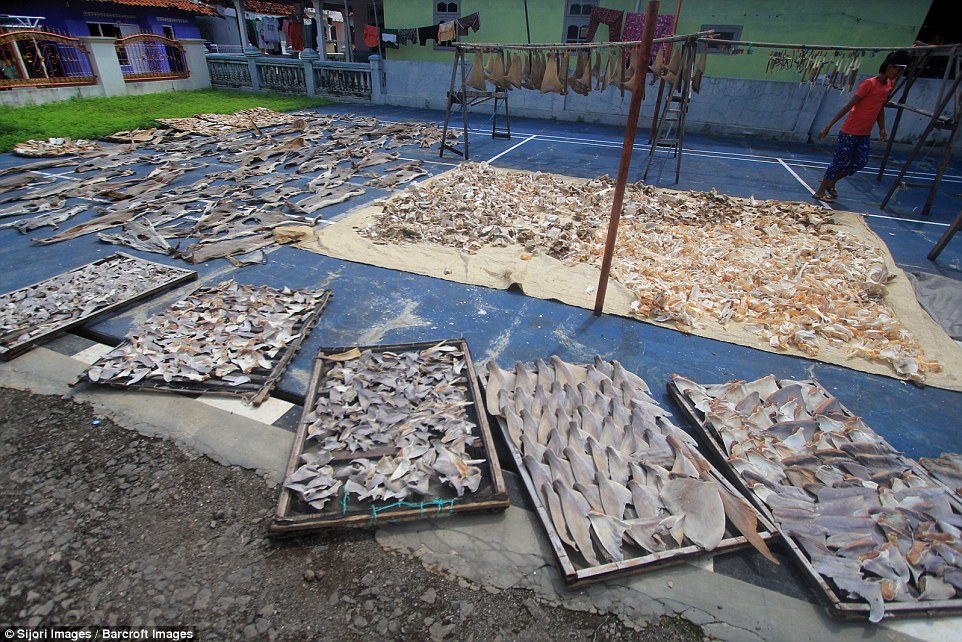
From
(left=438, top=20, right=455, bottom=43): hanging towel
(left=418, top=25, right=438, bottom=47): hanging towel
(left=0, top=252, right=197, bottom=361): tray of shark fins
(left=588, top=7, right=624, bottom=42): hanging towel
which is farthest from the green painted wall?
(left=0, top=252, right=197, bottom=361): tray of shark fins

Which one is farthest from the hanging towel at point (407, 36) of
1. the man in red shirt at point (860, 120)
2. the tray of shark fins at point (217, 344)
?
the tray of shark fins at point (217, 344)

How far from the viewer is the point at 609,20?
550 inches

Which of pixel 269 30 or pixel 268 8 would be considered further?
pixel 268 8

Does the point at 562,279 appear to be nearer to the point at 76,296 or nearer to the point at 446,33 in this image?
the point at 76,296

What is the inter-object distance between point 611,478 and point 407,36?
18.8m

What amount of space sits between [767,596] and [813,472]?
0.88 m

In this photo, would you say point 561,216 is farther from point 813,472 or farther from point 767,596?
point 767,596

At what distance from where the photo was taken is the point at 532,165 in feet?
32.0

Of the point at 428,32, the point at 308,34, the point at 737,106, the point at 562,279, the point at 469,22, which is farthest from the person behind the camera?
the point at 308,34

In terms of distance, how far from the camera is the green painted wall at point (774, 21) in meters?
12.2

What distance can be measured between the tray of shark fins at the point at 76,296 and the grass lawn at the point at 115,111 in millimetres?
8067

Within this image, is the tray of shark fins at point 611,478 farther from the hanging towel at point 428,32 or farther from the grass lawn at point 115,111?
the hanging towel at point 428,32

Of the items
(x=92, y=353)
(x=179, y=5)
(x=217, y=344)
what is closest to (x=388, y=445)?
(x=217, y=344)

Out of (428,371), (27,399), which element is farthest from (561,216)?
(27,399)
